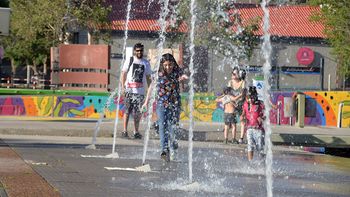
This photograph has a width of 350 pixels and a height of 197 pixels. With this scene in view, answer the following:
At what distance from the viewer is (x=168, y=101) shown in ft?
43.3

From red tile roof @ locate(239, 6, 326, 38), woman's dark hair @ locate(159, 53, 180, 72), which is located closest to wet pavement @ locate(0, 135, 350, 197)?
woman's dark hair @ locate(159, 53, 180, 72)

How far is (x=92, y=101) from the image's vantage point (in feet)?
86.4

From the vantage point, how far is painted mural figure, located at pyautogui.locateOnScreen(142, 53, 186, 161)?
13.1 m

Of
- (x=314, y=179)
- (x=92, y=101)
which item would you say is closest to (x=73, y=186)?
(x=314, y=179)

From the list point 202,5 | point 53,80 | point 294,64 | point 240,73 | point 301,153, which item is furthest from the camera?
point 294,64

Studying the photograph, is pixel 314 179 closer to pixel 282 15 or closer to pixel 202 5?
pixel 202 5

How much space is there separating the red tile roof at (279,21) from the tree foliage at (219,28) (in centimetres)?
878

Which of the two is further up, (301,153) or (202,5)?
(202,5)

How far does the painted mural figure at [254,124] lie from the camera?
14.1m

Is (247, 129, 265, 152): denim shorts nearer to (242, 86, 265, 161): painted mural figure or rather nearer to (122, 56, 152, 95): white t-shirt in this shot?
(242, 86, 265, 161): painted mural figure

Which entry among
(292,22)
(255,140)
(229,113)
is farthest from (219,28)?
(255,140)

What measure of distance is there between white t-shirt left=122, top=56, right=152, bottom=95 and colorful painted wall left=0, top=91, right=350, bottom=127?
7566 millimetres

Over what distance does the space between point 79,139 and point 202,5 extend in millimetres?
23921

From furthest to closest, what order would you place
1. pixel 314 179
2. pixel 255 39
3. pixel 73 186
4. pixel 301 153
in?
pixel 255 39
pixel 301 153
pixel 314 179
pixel 73 186
